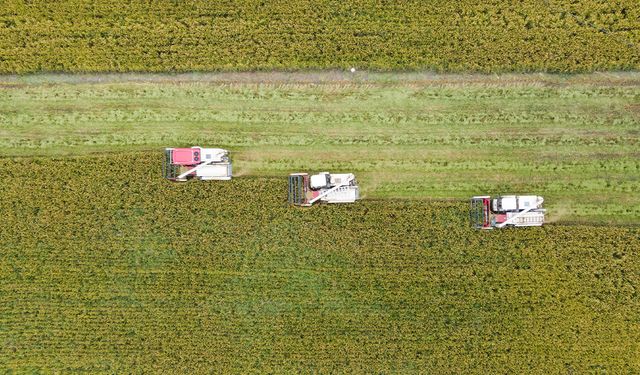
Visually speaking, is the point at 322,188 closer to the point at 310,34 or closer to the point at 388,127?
the point at 388,127

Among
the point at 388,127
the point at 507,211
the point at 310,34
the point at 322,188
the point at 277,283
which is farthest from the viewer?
the point at 310,34

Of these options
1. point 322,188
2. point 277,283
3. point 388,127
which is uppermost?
point 388,127

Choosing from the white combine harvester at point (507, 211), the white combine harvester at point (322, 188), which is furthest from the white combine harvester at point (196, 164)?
the white combine harvester at point (507, 211)

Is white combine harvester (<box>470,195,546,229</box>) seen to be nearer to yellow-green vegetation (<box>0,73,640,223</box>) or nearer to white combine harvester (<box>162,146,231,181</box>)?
yellow-green vegetation (<box>0,73,640,223</box>)

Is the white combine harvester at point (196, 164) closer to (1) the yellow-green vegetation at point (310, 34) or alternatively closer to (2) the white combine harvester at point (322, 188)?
(2) the white combine harvester at point (322, 188)

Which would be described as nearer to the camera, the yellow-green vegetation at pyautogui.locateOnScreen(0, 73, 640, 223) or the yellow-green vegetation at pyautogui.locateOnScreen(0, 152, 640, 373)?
the yellow-green vegetation at pyautogui.locateOnScreen(0, 152, 640, 373)

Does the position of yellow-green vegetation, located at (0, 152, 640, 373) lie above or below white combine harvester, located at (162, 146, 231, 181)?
below

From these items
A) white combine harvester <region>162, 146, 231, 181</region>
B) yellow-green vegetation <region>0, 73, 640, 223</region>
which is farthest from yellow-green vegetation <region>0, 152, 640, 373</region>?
yellow-green vegetation <region>0, 73, 640, 223</region>

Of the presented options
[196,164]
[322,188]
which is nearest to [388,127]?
[322,188]
